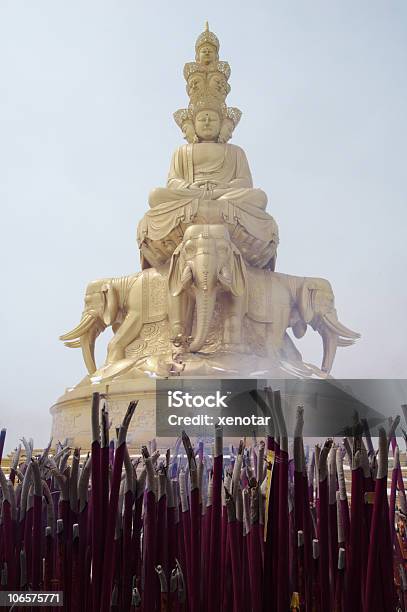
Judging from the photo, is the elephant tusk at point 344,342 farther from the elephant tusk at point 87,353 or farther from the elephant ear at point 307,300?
the elephant tusk at point 87,353

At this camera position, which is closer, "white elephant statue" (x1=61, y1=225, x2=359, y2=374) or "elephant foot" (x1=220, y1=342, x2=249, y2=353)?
"white elephant statue" (x1=61, y1=225, x2=359, y2=374)

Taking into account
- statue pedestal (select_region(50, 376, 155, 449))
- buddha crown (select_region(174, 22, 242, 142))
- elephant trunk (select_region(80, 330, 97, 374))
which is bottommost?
statue pedestal (select_region(50, 376, 155, 449))

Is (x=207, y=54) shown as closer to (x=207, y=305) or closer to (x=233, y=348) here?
(x=207, y=305)

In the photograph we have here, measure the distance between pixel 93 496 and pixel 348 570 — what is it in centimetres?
47

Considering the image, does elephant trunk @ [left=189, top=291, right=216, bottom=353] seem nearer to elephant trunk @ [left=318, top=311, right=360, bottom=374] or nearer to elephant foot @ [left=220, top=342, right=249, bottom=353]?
elephant foot @ [left=220, top=342, right=249, bottom=353]

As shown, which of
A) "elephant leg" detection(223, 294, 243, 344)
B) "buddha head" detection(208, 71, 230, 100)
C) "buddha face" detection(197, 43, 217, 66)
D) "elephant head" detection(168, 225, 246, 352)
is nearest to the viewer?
"elephant head" detection(168, 225, 246, 352)

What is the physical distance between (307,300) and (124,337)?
259 cm

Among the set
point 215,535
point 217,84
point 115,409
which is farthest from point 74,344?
point 215,535

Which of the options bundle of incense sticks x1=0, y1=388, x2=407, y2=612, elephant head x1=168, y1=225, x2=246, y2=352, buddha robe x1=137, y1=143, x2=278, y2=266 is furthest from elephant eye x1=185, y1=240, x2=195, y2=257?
bundle of incense sticks x1=0, y1=388, x2=407, y2=612

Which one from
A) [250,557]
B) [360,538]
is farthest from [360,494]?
[250,557]

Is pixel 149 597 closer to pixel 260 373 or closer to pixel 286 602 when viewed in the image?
pixel 286 602

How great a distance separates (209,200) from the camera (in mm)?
9500

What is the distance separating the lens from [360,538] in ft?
4.06

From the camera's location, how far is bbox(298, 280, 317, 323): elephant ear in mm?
9625
